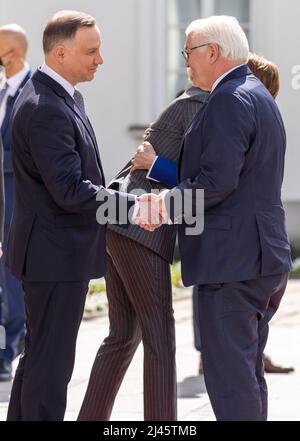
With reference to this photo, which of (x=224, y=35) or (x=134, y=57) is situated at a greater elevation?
(x=224, y=35)

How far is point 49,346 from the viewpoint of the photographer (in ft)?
16.7

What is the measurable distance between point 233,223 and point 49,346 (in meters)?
0.88

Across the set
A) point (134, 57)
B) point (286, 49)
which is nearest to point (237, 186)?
point (286, 49)

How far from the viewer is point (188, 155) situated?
5047 mm

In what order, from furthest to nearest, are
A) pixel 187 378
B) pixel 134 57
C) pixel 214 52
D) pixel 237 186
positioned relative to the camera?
pixel 134 57
pixel 187 378
pixel 214 52
pixel 237 186

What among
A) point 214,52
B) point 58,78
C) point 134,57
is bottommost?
point 134,57

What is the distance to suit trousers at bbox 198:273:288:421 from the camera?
16.3ft

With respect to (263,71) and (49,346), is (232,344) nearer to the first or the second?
(49,346)

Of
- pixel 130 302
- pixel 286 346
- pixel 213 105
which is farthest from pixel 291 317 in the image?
pixel 213 105

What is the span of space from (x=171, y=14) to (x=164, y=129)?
8.73 meters

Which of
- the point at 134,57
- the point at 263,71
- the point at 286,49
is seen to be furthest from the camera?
the point at 134,57

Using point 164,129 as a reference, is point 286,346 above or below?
below

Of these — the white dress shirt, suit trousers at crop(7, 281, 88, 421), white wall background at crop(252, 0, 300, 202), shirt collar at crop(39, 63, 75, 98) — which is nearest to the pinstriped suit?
suit trousers at crop(7, 281, 88, 421)
